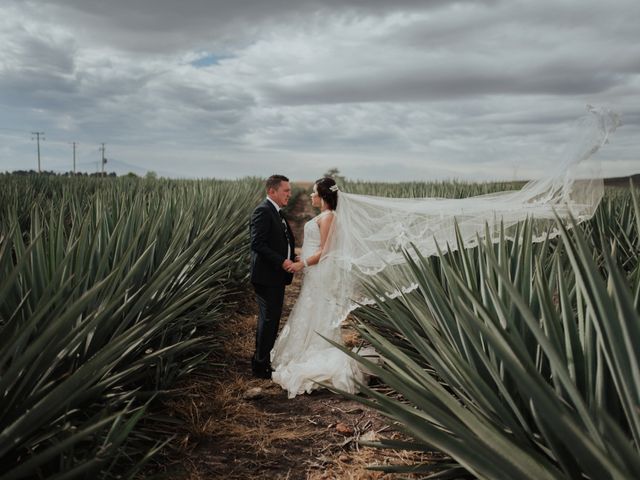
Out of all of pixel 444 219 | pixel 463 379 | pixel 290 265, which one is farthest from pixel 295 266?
pixel 463 379

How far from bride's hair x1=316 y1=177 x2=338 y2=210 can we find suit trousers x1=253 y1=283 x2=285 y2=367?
0.84 m

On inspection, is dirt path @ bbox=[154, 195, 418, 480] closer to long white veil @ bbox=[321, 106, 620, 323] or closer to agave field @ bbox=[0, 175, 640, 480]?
agave field @ bbox=[0, 175, 640, 480]

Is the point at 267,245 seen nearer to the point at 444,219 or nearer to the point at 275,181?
the point at 275,181

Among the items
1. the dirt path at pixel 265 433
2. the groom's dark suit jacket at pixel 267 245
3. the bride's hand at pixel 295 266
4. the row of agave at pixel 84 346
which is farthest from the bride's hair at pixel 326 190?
the dirt path at pixel 265 433

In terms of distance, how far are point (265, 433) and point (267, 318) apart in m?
1.16

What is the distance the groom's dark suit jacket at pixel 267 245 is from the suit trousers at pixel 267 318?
0.23 feet

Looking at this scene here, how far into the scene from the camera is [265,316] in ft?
14.8

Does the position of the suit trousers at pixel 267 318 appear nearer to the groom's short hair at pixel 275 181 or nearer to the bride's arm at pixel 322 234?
the bride's arm at pixel 322 234

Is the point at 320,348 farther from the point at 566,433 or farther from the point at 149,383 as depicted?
the point at 566,433

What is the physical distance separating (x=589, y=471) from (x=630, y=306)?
507 millimetres

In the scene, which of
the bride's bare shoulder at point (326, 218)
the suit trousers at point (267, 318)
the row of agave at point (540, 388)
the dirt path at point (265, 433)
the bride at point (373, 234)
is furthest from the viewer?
the bride's bare shoulder at point (326, 218)

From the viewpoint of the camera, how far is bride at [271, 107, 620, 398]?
4.30 m

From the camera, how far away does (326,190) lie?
183 inches

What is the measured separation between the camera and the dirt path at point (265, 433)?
307 centimetres
